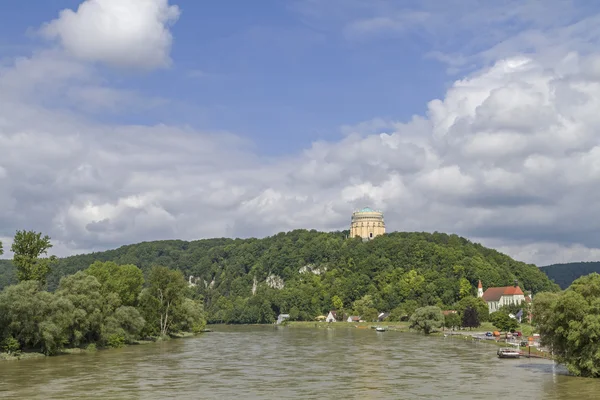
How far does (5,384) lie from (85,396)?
1060cm

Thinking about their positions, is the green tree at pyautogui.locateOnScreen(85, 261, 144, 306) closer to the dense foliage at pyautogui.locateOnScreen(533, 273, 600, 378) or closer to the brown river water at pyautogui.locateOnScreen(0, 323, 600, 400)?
the brown river water at pyautogui.locateOnScreen(0, 323, 600, 400)

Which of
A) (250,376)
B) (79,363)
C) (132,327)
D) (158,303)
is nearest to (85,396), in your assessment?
(250,376)

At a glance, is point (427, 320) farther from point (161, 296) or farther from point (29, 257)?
point (29, 257)

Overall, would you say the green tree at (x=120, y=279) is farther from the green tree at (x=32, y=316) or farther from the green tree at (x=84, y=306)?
the green tree at (x=32, y=316)

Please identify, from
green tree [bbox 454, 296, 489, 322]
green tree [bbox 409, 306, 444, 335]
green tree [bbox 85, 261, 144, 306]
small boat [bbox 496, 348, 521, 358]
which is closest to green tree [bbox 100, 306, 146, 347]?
green tree [bbox 85, 261, 144, 306]

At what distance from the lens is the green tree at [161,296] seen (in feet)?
375

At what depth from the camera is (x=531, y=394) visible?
46688 millimetres

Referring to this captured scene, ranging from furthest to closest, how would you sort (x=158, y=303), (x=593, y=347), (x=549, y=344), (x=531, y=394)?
(x=158, y=303) < (x=549, y=344) < (x=593, y=347) < (x=531, y=394)

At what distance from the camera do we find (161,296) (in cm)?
11625

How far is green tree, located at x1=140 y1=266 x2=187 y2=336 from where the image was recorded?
4502 inches

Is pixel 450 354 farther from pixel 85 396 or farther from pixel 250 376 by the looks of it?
pixel 85 396

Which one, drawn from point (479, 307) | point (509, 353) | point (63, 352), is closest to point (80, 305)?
point (63, 352)

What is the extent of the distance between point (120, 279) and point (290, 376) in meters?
55.6

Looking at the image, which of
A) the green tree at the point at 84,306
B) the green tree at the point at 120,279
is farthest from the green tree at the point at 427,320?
the green tree at the point at 84,306
